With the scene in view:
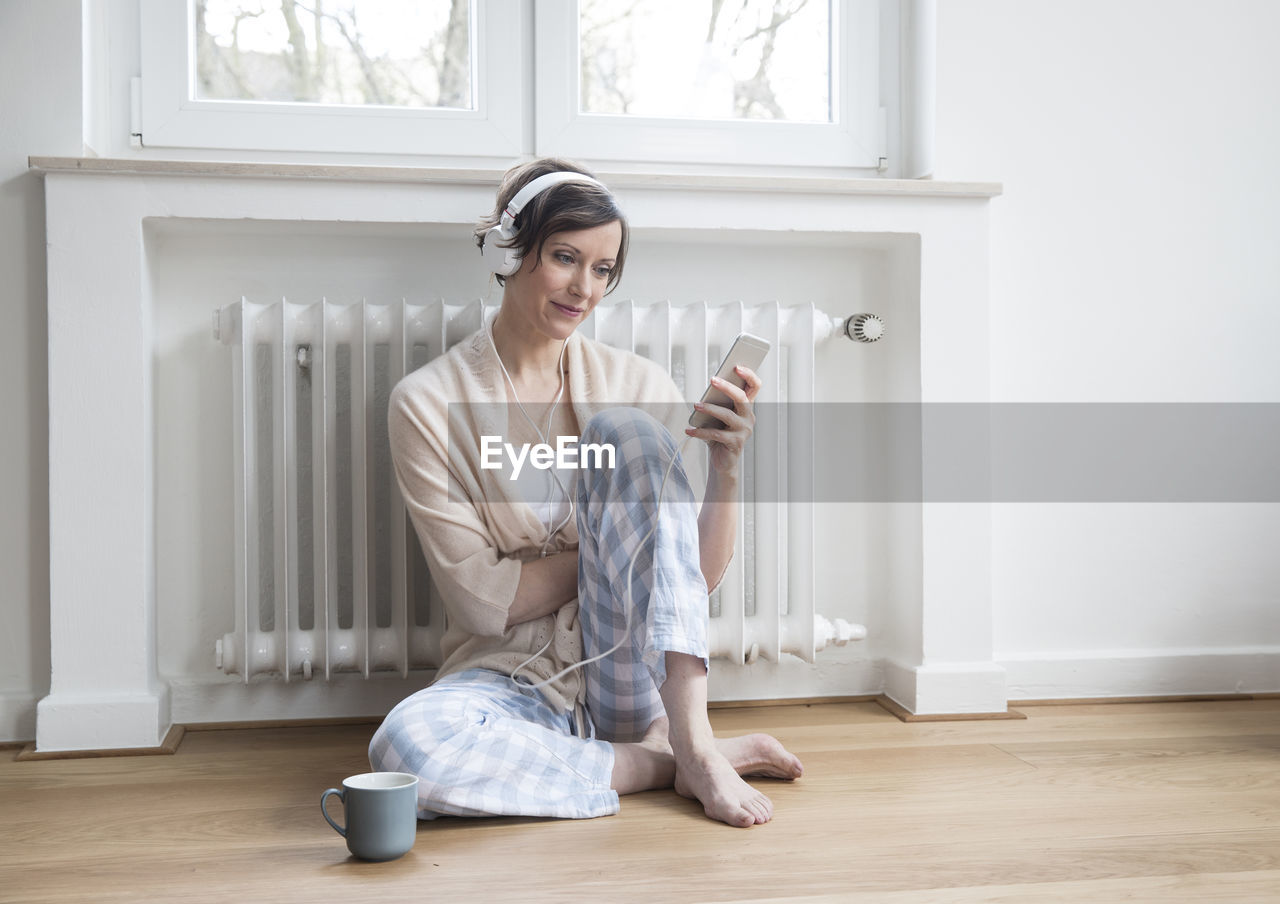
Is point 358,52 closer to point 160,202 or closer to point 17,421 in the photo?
point 160,202

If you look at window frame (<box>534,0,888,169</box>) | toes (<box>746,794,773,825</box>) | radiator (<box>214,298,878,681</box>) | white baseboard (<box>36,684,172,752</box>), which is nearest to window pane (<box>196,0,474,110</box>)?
window frame (<box>534,0,888,169</box>)

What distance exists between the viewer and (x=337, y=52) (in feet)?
5.33

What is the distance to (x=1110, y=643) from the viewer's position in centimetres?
174

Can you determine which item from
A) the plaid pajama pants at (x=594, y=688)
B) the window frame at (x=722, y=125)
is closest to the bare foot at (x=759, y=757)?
the plaid pajama pants at (x=594, y=688)

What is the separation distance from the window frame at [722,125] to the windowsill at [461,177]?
4.1 inches

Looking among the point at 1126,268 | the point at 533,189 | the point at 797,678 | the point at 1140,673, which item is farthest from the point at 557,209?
the point at 1140,673

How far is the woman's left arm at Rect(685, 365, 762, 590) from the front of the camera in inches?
46.0

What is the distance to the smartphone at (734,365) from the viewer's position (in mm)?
1151

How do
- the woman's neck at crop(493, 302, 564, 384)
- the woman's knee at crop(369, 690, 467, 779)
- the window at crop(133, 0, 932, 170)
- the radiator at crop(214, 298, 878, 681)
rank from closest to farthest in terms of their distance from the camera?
the woman's knee at crop(369, 690, 467, 779) → the woman's neck at crop(493, 302, 564, 384) → the radiator at crop(214, 298, 878, 681) → the window at crop(133, 0, 932, 170)

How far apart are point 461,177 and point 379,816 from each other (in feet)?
2.97

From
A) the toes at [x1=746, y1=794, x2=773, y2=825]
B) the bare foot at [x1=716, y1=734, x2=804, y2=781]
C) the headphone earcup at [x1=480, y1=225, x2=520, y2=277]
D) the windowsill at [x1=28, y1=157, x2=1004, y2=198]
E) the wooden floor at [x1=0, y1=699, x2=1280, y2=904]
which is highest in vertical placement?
the windowsill at [x1=28, y1=157, x2=1004, y2=198]

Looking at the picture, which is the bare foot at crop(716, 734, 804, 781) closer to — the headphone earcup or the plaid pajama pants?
the plaid pajama pants

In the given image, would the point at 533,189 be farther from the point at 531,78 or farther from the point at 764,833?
the point at 764,833

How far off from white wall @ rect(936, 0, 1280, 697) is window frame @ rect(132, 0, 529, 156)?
2.30 feet
